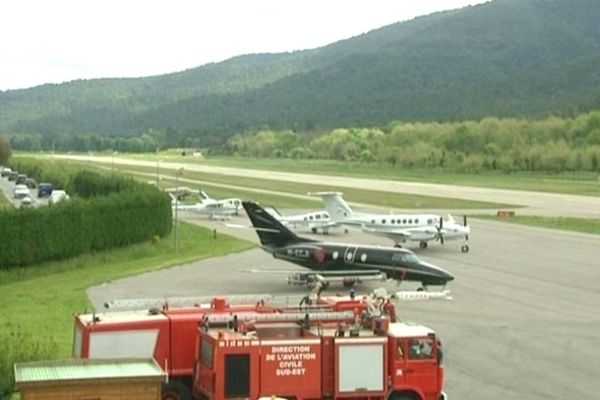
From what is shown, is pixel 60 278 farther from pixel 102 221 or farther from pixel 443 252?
pixel 443 252

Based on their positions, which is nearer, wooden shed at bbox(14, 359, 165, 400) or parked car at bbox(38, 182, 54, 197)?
wooden shed at bbox(14, 359, 165, 400)

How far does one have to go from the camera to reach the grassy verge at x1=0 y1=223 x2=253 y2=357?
122 feet

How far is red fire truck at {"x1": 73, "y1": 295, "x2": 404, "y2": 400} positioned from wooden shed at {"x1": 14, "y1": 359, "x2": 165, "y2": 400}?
4.00 meters

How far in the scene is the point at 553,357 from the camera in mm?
32250

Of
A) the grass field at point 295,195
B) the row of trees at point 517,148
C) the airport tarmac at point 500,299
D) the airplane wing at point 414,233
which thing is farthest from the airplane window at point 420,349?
the row of trees at point 517,148

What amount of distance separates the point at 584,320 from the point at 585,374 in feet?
30.1

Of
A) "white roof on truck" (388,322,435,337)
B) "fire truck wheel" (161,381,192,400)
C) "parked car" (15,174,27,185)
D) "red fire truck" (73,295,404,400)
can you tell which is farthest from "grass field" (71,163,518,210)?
"fire truck wheel" (161,381,192,400)

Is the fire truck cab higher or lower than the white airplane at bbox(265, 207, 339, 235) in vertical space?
higher

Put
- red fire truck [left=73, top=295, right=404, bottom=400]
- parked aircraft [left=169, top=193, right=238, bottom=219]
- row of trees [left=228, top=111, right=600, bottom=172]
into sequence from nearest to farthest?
red fire truck [left=73, top=295, right=404, bottom=400] < parked aircraft [left=169, top=193, right=238, bottom=219] < row of trees [left=228, top=111, right=600, bottom=172]

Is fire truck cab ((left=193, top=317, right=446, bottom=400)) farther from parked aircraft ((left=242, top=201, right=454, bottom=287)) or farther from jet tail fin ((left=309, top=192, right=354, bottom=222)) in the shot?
jet tail fin ((left=309, top=192, right=354, bottom=222))

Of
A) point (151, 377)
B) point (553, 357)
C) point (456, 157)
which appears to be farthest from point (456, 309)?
point (456, 157)

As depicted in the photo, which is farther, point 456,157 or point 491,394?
point 456,157

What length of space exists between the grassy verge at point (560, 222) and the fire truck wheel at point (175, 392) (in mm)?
53910

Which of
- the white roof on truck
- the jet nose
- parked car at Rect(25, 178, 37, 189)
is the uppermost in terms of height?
the white roof on truck
